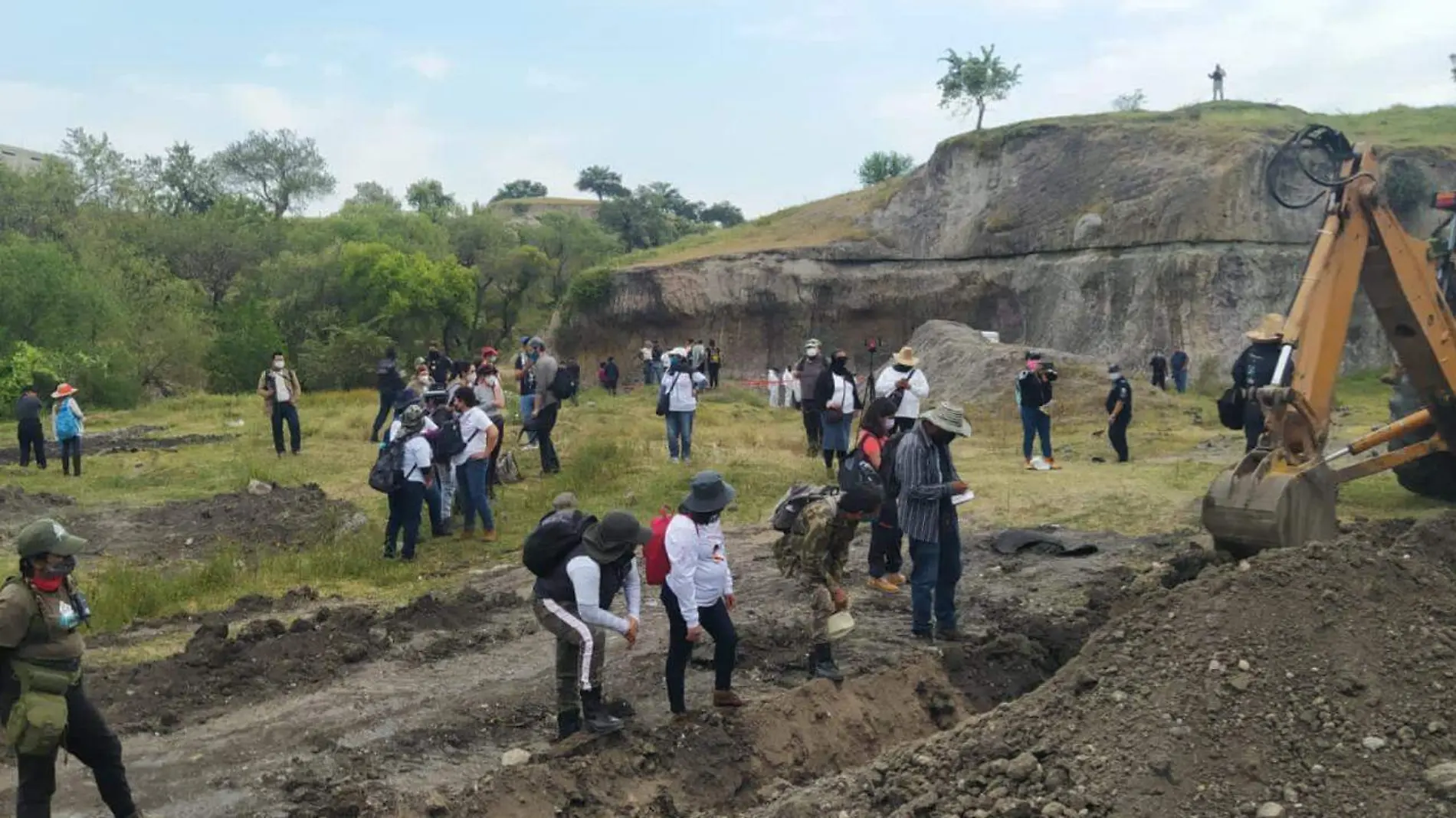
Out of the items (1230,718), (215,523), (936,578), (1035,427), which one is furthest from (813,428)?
(1230,718)

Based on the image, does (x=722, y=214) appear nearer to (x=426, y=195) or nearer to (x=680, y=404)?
(x=426, y=195)

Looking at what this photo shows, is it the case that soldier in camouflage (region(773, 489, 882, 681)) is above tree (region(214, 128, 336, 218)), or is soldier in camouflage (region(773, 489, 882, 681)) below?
below

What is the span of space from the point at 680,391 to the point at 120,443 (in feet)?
41.4

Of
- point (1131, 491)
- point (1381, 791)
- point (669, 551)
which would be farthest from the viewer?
point (1131, 491)

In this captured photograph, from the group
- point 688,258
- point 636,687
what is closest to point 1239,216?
point 688,258

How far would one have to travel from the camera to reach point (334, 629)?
30.4 ft

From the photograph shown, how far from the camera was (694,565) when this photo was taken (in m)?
6.77

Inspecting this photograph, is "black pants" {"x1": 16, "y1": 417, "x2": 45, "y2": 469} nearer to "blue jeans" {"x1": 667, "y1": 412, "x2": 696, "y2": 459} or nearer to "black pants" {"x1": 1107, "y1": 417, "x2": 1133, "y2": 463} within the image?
"blue jeans" {"x1": 667, "y1": 412, "x2": 696, "y2": 459}

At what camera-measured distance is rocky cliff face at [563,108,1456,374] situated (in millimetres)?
33062

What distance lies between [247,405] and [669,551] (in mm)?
25793

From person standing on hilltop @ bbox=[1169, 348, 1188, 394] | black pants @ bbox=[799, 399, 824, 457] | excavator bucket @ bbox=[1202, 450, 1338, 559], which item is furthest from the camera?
person standing on hilltop @ bbox=[1169, 348, 1188, 394]

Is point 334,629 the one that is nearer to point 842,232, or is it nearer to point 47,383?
point 47,383

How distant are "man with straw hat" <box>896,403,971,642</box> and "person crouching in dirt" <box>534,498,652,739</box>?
7.27ft

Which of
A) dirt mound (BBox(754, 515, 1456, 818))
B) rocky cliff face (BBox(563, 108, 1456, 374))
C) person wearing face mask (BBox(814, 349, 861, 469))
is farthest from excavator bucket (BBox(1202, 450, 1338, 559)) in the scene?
rocky cliff face (BBox(563, 108, 1456, 374))
